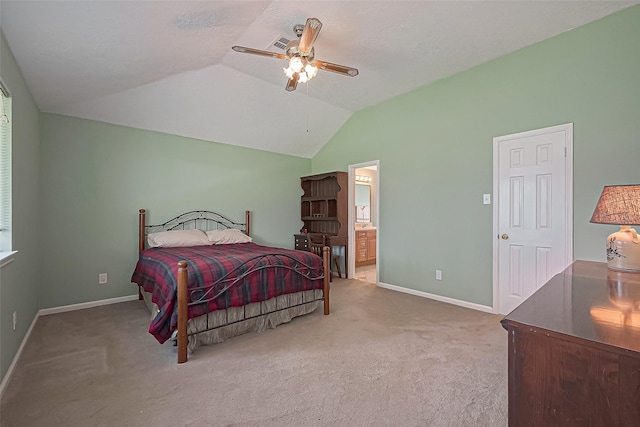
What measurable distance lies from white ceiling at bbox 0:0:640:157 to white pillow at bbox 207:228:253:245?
4.95 ft

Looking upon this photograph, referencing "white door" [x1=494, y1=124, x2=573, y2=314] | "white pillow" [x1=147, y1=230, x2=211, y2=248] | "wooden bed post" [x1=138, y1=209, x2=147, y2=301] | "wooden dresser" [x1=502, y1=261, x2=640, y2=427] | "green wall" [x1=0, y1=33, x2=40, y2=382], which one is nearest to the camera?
"wooden dresser" [x1=502, y1=261, x2=640, y2=427]

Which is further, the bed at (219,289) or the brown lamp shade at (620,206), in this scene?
the bed at (219,289)

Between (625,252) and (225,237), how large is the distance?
404cm

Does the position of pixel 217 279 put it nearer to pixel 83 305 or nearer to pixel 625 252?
pixel 83 305

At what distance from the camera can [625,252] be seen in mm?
1838

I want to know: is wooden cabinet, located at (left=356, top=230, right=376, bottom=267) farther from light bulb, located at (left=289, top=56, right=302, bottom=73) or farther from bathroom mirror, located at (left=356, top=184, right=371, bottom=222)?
light bulb, located at (left=289, top=56, right=302, bottom=73)

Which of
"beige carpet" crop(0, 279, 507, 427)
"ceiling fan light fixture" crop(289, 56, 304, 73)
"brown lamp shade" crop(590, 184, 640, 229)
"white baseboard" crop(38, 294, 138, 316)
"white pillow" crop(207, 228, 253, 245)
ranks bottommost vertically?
"beige carpet" crop(0, 279, 507, 427)

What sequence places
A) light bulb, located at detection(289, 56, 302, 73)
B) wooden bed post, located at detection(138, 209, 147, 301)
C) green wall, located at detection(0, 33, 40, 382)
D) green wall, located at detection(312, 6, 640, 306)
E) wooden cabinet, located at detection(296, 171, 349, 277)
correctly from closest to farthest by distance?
green wall, located at detection(0, 33, 40, 382) < light bulb, located at detection(289, 56, 302, 73) < green wall, located at detection(312, 6, 640, 306) < wooden bed post, located at detection(138, 209, 147, 301) < wooden cabinet, located at detection(296, 171, 349, 277)

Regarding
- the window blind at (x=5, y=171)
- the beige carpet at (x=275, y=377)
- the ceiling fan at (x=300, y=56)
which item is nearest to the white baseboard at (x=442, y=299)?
the beige carpet at (x=275, y=377)

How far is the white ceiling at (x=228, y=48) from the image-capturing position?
2027mm

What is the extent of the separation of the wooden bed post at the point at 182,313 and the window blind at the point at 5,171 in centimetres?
121

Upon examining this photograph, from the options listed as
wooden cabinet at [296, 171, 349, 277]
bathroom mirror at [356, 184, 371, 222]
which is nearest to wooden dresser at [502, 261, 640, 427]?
wooden cabinet at [296, 171, 349, 277]

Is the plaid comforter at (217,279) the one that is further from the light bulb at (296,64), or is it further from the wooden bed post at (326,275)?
the light bulb at (296,64)

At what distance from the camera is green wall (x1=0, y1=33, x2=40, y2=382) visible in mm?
2004
